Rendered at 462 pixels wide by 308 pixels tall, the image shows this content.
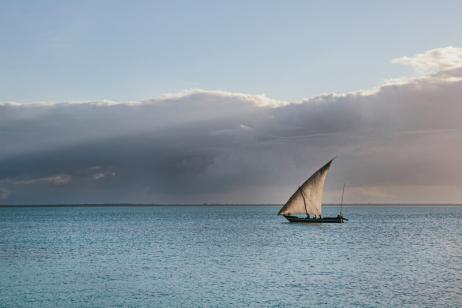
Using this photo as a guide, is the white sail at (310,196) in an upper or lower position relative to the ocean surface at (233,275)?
upper

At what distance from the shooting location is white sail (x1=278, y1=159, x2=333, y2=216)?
103375 millimetres

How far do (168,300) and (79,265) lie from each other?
67.8ft

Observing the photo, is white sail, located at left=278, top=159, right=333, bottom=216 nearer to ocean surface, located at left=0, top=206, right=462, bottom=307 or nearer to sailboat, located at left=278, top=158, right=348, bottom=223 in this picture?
sailboat, located at left=278, top=158, right=348, bottom=223

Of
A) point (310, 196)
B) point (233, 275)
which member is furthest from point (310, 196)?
point (233, 275)

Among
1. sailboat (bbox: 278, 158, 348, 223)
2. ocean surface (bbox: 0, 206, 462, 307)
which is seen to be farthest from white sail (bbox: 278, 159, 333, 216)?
ocean surface (bbox: 0, 206, 462, 307)

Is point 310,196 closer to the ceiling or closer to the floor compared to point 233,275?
closer to the ceiling

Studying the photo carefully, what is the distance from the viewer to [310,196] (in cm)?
10531

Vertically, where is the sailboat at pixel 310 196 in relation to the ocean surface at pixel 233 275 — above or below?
above

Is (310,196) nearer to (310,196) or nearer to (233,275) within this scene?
(310,196)

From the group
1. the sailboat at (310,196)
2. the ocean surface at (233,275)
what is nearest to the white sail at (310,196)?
the sailboat at (310,196)

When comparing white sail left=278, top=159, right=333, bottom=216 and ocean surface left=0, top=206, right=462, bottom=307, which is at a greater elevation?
white sail left=278, top=159, right=333, bottom=216

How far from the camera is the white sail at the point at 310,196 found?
339 feet

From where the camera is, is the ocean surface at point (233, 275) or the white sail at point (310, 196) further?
the white sail at point (310, 196)

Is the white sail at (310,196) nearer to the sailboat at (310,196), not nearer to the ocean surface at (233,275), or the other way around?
the sailboat at (310,196)
